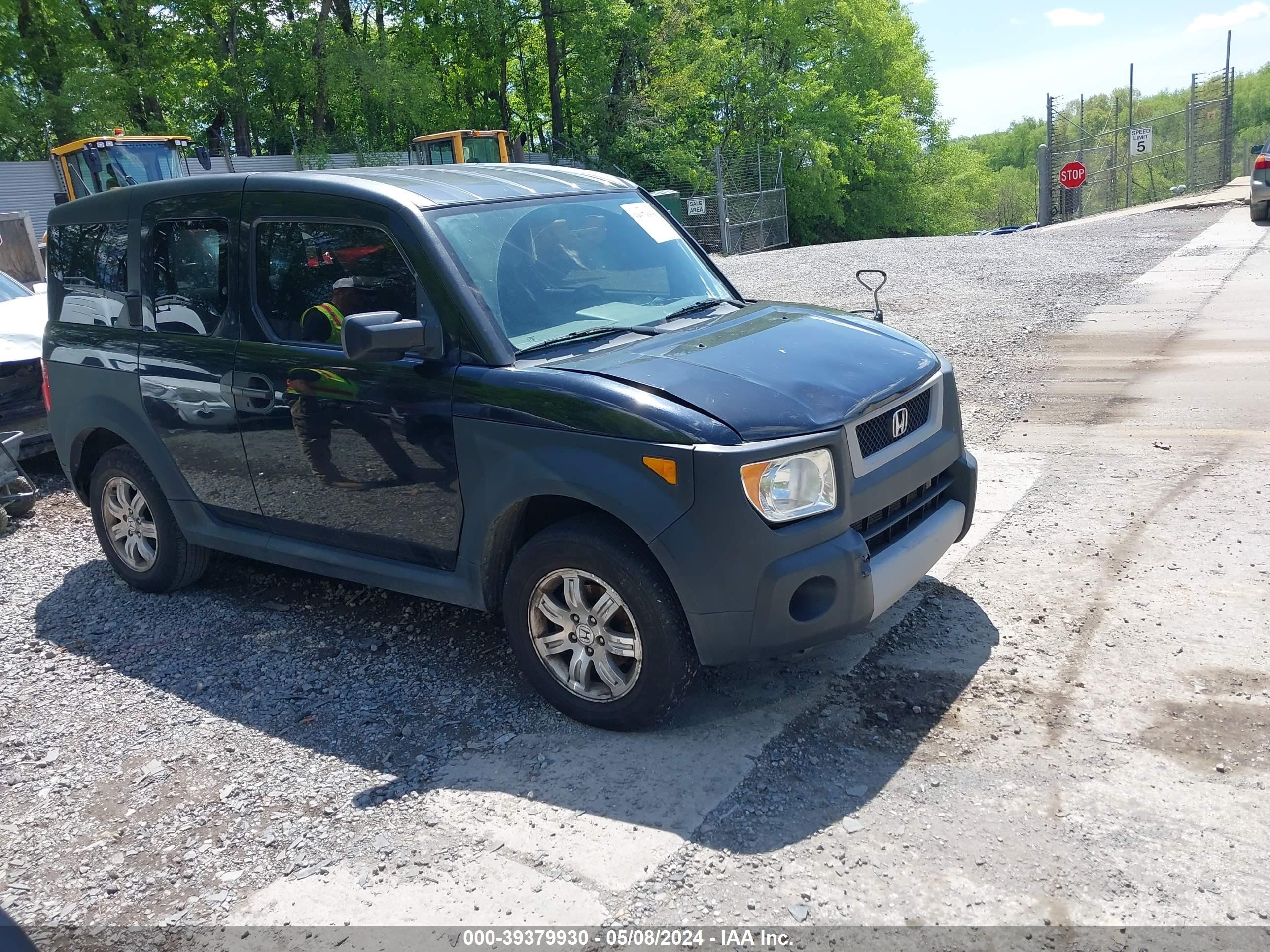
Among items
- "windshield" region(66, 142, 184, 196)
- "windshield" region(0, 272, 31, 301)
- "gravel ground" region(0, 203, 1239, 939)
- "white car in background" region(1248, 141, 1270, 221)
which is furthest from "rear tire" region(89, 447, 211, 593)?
"white car in background" region(1248, 141, 1270, 221)

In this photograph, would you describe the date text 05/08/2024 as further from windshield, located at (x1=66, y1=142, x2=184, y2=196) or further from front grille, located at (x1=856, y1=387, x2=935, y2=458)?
windshield, located at (x1=66, y1=142, x2=184, y2=196)

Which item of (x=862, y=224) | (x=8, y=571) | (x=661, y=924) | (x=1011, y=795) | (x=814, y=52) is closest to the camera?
(x=661, y=924)

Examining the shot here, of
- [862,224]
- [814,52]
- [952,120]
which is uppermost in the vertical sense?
[814,52]

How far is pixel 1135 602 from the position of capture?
4625mm

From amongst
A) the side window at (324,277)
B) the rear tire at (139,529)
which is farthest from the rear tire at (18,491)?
the side window at (324,277)

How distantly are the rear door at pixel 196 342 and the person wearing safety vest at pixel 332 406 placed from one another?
0.47 metres

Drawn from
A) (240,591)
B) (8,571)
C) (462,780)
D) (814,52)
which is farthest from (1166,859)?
(814,52)

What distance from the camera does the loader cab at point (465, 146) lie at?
27.8 m

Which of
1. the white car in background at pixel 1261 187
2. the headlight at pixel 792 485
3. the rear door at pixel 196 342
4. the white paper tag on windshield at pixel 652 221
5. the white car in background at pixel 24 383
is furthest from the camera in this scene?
the white car in background at pixel 1261 187

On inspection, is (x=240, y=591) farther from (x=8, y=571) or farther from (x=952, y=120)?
(x=952, y=120)

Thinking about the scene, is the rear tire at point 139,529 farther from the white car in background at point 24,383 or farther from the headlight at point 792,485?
the headlight at point 792,485

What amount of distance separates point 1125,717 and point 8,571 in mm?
6257

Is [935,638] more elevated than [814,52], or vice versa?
[814,52]

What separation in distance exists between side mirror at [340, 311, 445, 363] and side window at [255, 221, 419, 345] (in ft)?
0.82
